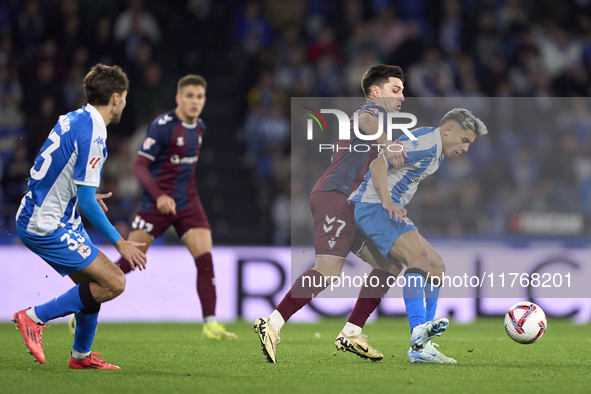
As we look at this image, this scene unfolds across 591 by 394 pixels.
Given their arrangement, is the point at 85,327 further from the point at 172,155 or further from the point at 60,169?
the point at 172,155

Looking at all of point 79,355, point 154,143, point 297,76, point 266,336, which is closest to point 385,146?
point 266,336

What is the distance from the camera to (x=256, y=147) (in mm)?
12188

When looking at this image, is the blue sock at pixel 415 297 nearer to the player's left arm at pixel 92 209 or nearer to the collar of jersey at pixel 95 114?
the player's left arm at pixel 92 209

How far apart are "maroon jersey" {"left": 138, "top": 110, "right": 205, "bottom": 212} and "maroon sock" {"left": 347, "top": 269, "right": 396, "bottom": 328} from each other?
2.46 meters

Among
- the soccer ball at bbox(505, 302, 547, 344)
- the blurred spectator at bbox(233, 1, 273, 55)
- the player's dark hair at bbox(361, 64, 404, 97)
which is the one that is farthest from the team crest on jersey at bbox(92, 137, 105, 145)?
the blurred spectator at bbox(233, 1, 273, 55)

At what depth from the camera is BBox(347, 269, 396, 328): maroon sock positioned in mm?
5840

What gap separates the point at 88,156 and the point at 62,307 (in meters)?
0.98

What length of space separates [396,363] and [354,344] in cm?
34

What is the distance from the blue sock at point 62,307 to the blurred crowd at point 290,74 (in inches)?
179

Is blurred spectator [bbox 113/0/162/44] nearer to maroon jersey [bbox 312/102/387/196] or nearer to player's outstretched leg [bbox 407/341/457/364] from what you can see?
maroon jersey [bbox 312/102/387/196]

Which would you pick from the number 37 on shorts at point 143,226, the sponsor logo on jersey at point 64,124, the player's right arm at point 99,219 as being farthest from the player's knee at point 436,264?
the number 37 on shorts at point 143,226

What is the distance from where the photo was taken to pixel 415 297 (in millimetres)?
5574

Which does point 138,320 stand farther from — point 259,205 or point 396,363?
point 396,363

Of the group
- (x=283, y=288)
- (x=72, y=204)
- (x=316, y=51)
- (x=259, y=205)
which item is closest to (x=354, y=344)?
(x=72, y=204)
